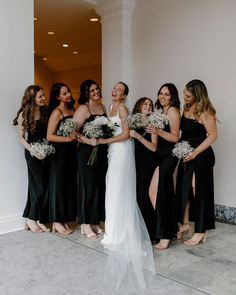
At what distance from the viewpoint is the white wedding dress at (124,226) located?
9.62 ft

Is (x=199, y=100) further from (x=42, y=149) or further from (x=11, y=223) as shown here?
(x=11, y=223)

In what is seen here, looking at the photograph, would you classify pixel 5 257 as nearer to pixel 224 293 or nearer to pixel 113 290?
pixel 113 290

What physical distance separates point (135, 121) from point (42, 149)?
3.99 feet

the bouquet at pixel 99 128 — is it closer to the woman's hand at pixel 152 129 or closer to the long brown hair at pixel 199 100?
the woman's hand at pixel 152 129

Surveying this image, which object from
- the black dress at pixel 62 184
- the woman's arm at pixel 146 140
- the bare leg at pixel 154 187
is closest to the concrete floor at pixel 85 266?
the black dress at pixel 62 184

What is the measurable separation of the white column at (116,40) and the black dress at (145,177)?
2.52 metres

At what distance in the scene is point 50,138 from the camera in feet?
13.3

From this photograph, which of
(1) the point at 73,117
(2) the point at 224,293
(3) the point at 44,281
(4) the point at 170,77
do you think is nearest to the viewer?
(2) the point at 224,293

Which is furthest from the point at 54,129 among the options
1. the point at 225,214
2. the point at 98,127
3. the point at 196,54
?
the point at 225,214

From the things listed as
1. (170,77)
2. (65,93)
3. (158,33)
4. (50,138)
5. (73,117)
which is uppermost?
(158,33)

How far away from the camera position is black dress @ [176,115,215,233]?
372cm

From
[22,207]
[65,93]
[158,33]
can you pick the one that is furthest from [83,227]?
[158,33]

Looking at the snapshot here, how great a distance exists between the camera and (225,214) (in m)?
4.86

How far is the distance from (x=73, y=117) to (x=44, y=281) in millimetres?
1949
